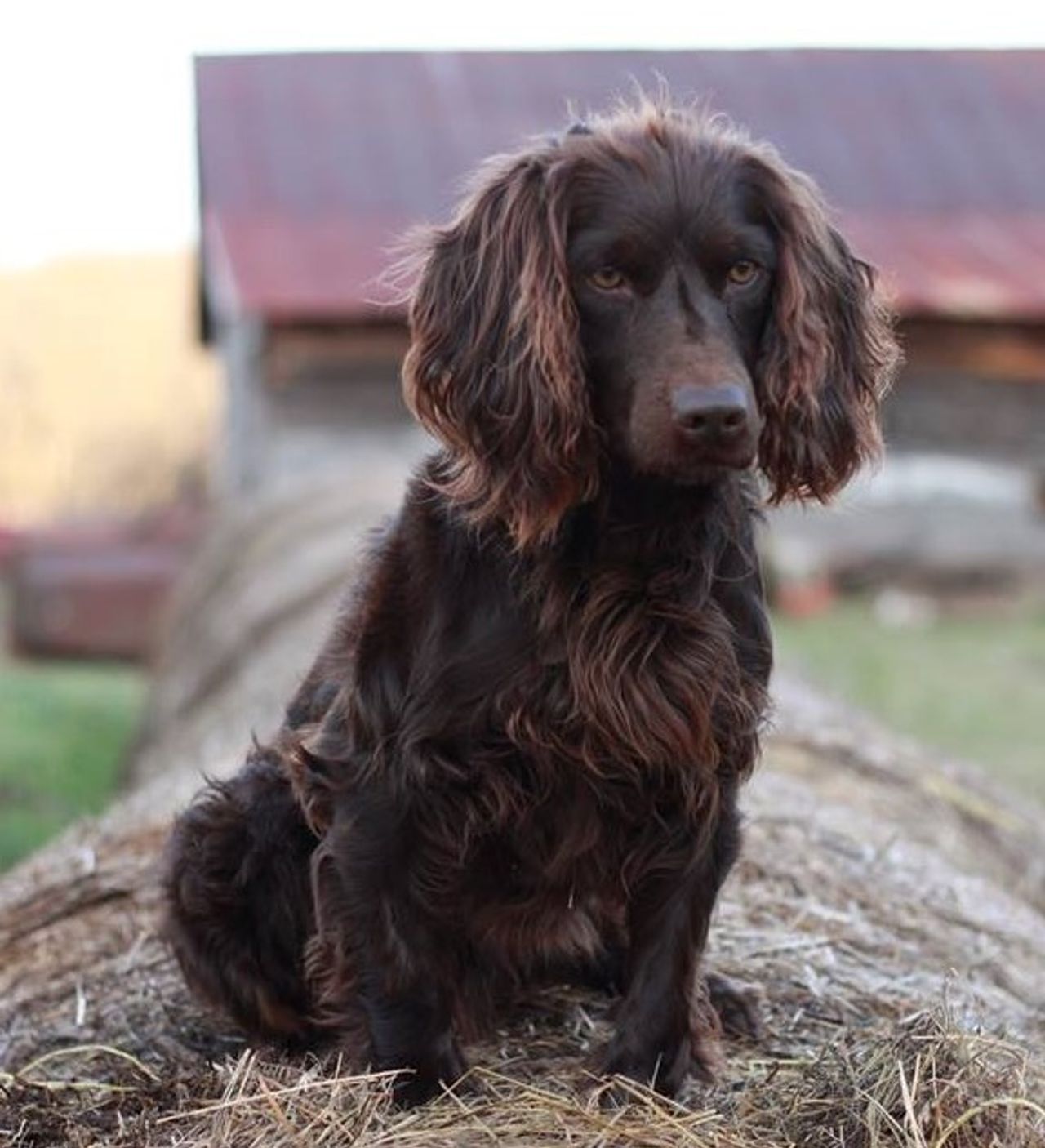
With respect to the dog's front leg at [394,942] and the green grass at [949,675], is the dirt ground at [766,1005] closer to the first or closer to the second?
the dog's front leg at [394,942]

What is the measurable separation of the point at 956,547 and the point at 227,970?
15.6m

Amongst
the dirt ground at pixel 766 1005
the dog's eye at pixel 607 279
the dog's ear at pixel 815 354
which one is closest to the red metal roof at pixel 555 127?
the dirt ground at pixel 766 1005

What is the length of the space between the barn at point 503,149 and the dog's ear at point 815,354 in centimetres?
1329

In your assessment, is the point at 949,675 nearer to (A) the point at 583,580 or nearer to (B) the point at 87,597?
(B) the point at 87,597

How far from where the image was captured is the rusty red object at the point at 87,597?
18828 millimetres

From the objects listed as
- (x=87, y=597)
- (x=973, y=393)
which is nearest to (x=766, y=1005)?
(x=87, y=597)

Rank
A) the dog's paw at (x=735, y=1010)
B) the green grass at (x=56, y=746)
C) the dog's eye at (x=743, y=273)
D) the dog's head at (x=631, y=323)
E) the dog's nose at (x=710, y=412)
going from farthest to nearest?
the green grass at (x=56, y=746) → the dog's paw at (x=735, y=1010) → the dog's eye at (x=743, y=273) → the dog's head at (x=631, y=323) → the dog's nose at (x=710, y=412)

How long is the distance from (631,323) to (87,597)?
635 inches

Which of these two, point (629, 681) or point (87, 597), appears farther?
point (87, 597)

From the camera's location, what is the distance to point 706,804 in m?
3.60

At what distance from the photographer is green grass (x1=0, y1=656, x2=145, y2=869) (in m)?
11.0

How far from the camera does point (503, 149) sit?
57.8ft

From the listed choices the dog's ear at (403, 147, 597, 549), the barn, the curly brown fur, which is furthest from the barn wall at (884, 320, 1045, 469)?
the dog's ear at (403, 147, 597, 549)

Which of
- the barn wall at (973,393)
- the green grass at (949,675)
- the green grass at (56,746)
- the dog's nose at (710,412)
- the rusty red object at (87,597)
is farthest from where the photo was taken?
the barn wall at (973,393)
